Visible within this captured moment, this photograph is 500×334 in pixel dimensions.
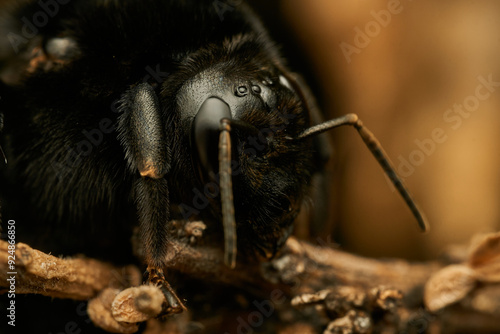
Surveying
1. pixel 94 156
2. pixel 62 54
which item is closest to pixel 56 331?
pixel 94 156

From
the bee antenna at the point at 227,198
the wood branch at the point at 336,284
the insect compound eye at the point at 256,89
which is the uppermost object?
the insect compound eye at the point at 256,89

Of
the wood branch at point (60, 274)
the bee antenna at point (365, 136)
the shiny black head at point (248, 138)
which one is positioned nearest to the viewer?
the wood branch at point (60, 274)

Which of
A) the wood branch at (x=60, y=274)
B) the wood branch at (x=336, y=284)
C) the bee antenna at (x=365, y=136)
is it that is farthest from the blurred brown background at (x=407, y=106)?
the wood branch at (x=60, y=274)

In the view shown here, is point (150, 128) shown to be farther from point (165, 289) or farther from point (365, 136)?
point (365, 136)

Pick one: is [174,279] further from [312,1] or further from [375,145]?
[312,1]

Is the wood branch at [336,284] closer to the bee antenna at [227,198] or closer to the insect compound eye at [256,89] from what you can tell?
the bee antenna at [227,198]

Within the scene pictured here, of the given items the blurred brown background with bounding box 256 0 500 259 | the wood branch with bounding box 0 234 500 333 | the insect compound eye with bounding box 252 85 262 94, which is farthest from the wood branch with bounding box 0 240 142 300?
the blurred brown background with bounding box 256 0 500 259

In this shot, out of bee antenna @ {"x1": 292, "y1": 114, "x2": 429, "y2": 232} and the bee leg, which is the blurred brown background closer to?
bee antenna @ {"x1": 292, "y1": 114, "x2": 429, "y2": 232}

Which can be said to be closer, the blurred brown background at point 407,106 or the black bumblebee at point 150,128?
the black bumblebee at point 150,128
